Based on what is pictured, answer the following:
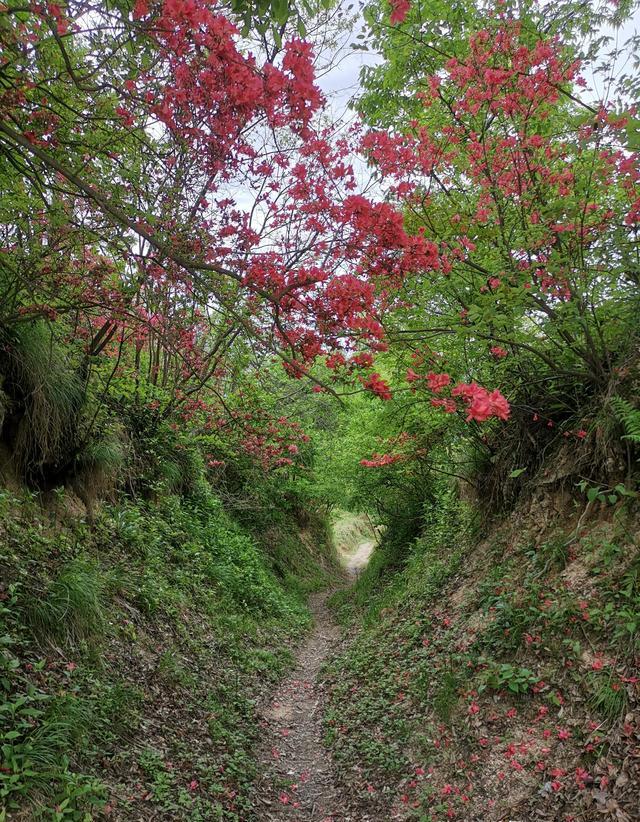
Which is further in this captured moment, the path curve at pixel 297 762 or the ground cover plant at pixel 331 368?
the path curve at pixel 297 762

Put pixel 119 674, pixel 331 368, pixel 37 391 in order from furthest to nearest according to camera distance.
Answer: pixel 37 391 < pixel 119 674 < pixel 331 368

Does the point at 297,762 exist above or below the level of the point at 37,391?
below

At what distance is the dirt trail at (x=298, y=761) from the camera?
4.81 metres

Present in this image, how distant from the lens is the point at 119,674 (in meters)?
4.81

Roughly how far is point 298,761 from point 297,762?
0.03 meters

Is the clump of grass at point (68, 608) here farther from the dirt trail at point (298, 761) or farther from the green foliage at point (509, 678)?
the green foliage at point (509, 678)

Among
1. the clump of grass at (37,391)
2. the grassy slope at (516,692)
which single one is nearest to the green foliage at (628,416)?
the grassy slope at (516,692)

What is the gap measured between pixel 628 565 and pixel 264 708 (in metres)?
4.90

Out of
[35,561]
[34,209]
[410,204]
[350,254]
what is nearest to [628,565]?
[350,254]

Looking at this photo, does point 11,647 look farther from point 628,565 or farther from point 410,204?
point 410,204

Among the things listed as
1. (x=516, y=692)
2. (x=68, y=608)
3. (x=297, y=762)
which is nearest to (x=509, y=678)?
(x=516, y=692)

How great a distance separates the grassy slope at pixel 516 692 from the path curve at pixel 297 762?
240 mm

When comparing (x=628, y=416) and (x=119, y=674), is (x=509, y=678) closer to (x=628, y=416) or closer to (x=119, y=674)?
(x=628, y=416)

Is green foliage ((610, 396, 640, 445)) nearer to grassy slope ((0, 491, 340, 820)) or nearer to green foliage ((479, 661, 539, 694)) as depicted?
green foliage ((479, 661, 539, 694))
